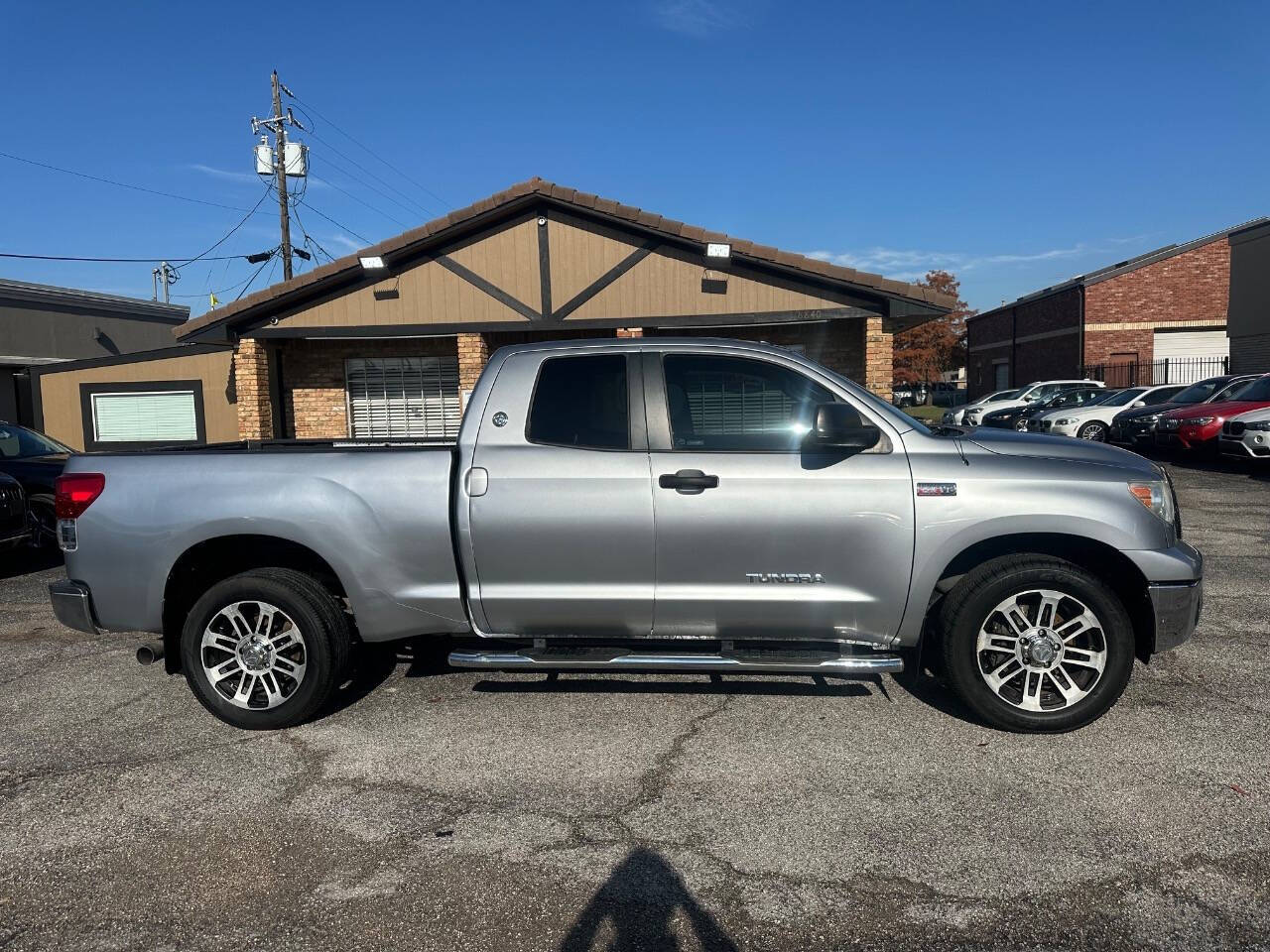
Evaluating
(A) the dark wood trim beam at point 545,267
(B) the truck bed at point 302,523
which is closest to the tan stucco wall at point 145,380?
(A) the dark wood trim beam at point 545,267

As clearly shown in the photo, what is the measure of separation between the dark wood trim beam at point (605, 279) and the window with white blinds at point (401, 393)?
340cm

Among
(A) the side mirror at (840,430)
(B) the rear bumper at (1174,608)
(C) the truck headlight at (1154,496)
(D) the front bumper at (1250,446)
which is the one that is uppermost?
(A) the side mirror at (840,430)

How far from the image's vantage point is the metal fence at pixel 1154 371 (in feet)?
102

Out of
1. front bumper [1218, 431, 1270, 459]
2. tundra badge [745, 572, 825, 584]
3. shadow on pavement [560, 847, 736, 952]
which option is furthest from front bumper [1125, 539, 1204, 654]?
front bumper [1218, 431, 1270, 459]

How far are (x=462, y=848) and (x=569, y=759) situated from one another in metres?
0.82

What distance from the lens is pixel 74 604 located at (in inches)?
171

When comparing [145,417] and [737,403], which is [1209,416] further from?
[145,417]

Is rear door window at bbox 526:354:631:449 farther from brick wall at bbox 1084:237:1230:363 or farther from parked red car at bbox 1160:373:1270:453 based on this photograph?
brick wall at bbox 1084:237:1230:363

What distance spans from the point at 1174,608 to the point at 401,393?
14.8m

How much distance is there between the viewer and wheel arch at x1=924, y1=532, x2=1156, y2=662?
4121mm

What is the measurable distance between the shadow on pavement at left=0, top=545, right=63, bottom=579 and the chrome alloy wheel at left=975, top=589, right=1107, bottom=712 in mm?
8763

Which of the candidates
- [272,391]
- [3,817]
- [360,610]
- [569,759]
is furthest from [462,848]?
[272,391]

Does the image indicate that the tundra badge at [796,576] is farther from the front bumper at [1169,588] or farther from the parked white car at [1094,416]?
the parked white car at [1094,416]

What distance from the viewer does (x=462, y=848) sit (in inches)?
126
